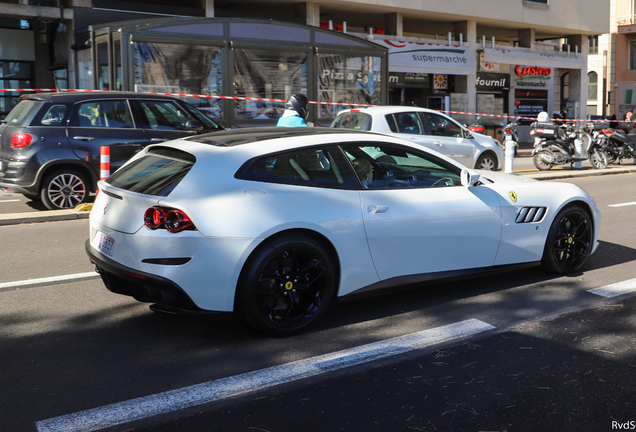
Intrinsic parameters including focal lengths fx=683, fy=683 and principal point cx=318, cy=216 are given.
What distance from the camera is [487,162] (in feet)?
47.8

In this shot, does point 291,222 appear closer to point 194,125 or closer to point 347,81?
point 194,125

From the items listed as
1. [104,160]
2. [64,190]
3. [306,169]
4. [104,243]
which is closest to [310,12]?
[64,190]

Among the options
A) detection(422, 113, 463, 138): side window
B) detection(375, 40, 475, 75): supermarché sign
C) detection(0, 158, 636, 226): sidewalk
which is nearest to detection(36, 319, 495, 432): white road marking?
detection(0, 158, 636, 226): sidewalk

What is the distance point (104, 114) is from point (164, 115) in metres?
0.93

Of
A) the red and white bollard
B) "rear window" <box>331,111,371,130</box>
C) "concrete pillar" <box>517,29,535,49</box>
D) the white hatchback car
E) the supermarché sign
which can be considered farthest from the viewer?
"concrete pillar" <box>517,29,535,49</box>

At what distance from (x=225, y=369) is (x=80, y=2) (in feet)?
62.1

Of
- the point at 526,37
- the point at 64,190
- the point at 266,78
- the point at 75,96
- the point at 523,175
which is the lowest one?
the point at 523,175

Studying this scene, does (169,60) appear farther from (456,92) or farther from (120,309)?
(456,92)

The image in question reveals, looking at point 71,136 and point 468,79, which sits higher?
point 468,79

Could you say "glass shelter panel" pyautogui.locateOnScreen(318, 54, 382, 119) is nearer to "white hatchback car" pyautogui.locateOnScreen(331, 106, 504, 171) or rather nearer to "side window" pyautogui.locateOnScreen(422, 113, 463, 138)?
"white hatchback car" pyautogui.locateOnScreen(331, 106, 504, 171)

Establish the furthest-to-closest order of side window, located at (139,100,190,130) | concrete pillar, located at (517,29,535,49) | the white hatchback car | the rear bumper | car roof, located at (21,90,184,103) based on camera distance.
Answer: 1. concrete pillar, located at (517,29,535,49)
2. the white hatchback car
3. side window, located at (139,100,190,130)
4. car roof, located at (21,90,184,103)
5. the rear bumper

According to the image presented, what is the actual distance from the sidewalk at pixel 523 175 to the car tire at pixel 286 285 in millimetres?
5782

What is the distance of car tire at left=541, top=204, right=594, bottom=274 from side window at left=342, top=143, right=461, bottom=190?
117 cm

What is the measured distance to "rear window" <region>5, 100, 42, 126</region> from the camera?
964 cm
